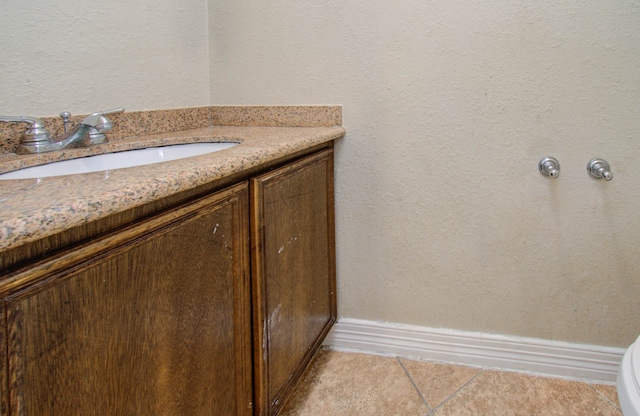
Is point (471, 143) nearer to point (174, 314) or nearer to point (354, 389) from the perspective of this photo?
point (354, 389)

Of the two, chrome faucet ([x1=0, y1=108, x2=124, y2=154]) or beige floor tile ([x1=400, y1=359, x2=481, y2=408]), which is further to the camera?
beige floor tile ([x1=400, y1=359, x2=481, y2=408])

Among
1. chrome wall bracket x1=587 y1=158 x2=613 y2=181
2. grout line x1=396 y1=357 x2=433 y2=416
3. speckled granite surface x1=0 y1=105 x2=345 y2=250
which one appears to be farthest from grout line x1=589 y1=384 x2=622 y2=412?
speckled granite surface x1=0 y1=105 x2=345 y2=250

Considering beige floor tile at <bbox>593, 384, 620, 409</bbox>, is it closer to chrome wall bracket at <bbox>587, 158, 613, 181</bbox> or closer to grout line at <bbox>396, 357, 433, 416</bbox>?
grout line at <bbox>396, 357, 433, 416</bbox>

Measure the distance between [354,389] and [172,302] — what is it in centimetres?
88

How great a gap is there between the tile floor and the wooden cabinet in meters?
0.21

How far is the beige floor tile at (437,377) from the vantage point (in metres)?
1.31

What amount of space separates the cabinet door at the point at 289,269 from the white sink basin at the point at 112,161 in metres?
0.27

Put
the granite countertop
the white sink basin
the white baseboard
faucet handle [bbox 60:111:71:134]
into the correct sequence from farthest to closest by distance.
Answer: the white baseboard
faucet handle [bbox 60:111:71:134]
the white sink basin
the granite countertop

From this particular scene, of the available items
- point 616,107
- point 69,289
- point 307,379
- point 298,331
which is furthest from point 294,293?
point 616,107

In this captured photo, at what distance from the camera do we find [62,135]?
0.96m

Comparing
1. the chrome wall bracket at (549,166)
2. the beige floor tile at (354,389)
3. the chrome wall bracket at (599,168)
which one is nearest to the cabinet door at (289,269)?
the beige floor tile at (354,389)

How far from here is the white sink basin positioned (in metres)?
0.84

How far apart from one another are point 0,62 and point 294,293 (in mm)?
819

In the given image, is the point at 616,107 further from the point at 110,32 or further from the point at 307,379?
the point at 110,32
